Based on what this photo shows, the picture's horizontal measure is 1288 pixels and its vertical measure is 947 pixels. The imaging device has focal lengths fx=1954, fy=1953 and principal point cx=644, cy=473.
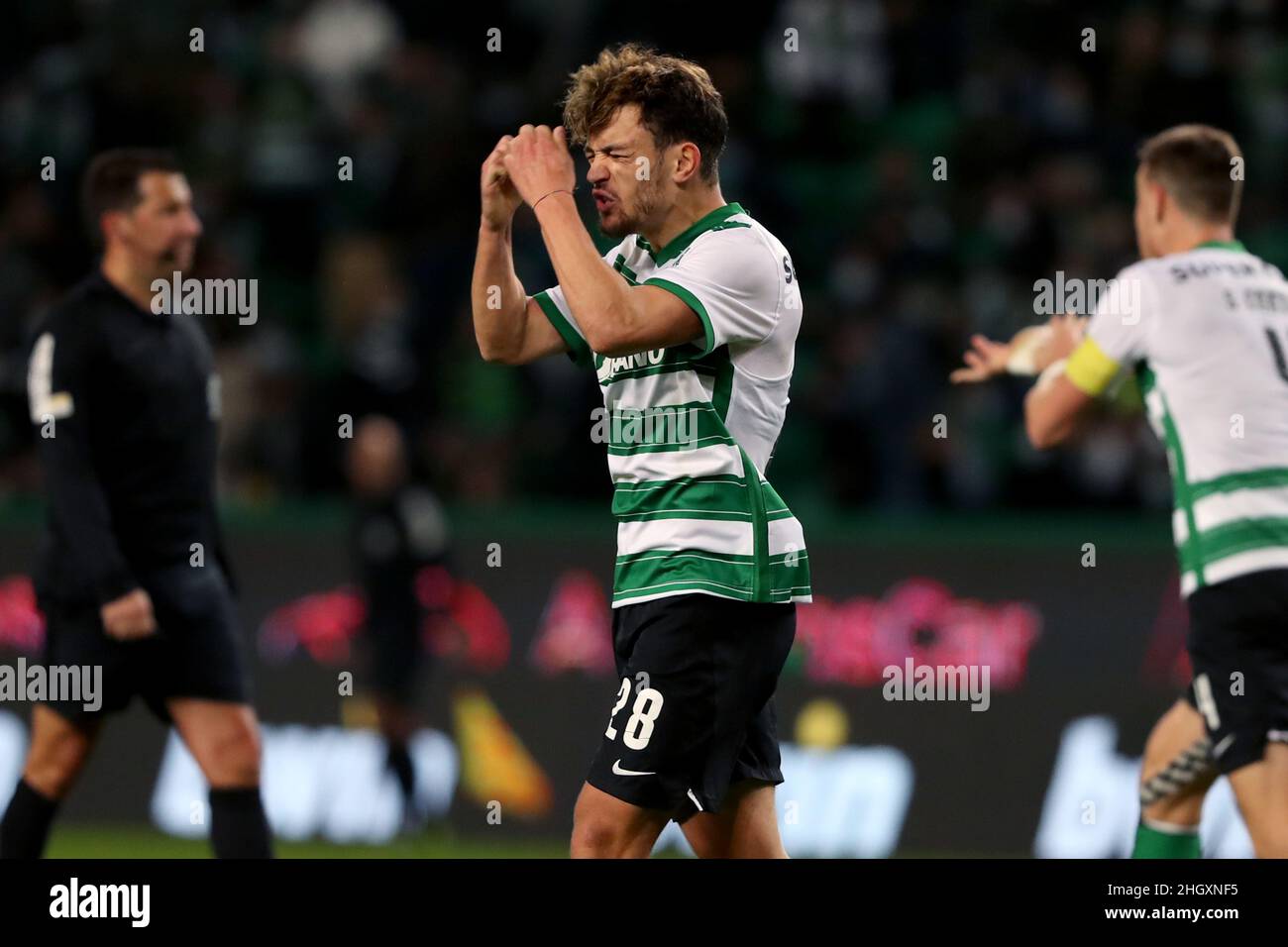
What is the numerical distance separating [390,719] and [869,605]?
2.52 metres

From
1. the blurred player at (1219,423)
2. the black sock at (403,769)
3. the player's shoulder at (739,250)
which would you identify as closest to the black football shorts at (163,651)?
the player's shoulder at (739,250)

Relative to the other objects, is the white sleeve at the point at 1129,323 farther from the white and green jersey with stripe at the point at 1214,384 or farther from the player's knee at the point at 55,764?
the player's knee at the point at 55,764

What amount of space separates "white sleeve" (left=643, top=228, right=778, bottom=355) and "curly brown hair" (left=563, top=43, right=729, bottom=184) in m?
0.25

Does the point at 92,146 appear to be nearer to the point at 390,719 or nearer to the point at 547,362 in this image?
the point at 547,362

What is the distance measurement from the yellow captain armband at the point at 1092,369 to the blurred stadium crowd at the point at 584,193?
5079mm

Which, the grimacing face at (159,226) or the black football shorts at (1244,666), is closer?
the black football shorts at (1244,666)

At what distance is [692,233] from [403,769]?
18.0 ft

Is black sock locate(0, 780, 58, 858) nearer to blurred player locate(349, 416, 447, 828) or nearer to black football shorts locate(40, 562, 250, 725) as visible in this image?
black football shorts locate(40, 562, 250, 725)

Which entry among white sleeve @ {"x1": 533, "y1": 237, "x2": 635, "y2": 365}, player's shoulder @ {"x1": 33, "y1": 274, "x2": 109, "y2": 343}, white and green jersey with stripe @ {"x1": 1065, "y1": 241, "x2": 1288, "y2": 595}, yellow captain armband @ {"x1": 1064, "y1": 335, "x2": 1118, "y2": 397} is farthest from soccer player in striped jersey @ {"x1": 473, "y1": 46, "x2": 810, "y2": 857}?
player's shoulder @ {"x1": 33, "y1": 274, "x2": 109, "y2": 343}

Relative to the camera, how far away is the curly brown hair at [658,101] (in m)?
5.04

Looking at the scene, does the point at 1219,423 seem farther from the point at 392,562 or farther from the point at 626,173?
the point at 392,562

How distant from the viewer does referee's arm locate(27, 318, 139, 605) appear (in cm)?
636

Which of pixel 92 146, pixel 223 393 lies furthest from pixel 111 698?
pixel 92 146

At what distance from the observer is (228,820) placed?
6359 mm
